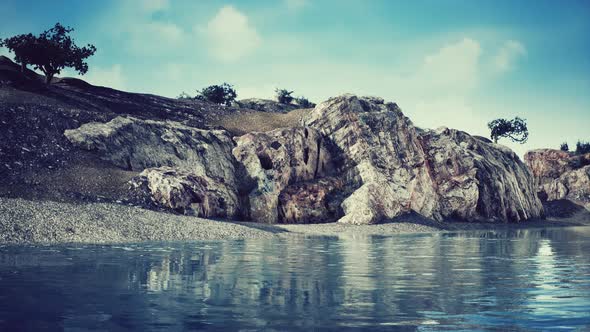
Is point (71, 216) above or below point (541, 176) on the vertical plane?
below

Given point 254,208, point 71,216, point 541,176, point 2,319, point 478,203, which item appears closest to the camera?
point 2,319

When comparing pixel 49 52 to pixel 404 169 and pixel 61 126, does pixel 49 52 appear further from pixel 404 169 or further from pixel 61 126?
pixel 404 169

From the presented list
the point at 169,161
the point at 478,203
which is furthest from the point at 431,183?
the point at 169,161

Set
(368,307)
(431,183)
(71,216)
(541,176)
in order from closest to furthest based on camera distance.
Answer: (368,307), (71,216), (431,183), (541,176)

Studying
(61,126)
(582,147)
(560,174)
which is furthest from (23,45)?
(582,147)

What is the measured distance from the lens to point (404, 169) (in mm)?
51188

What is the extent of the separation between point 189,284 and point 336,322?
198 inches

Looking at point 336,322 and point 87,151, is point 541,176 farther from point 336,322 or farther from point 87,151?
point 336,322

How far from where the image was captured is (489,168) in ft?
195

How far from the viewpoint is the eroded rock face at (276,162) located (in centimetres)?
4253

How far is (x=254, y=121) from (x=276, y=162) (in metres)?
16.4

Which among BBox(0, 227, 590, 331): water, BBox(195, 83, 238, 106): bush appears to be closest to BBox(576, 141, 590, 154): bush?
BBox(195, 83, 238, 106): bush

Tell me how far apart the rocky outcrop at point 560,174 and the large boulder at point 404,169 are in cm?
2224

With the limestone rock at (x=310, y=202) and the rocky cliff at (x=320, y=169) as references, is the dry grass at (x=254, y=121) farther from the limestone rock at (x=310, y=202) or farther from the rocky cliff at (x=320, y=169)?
the limestone rock at (x=310, y=202)
